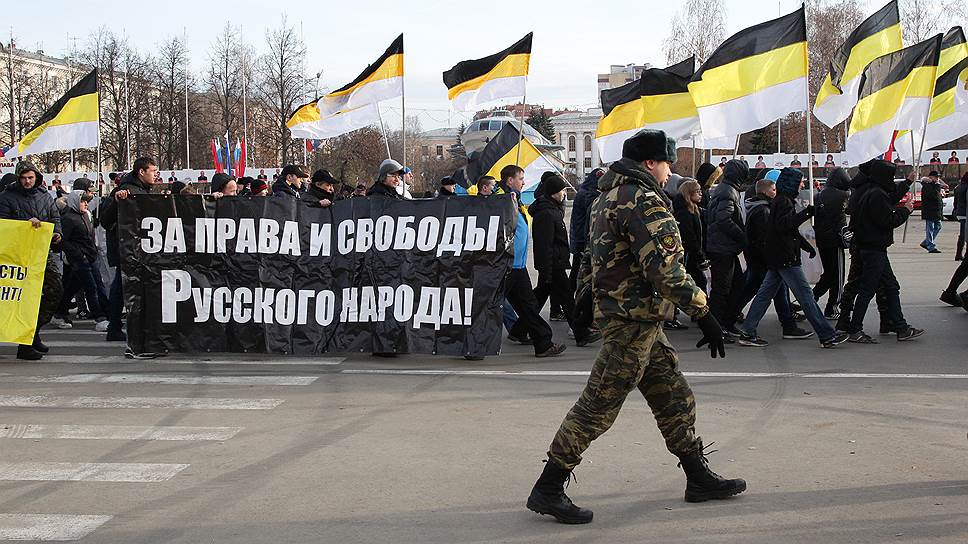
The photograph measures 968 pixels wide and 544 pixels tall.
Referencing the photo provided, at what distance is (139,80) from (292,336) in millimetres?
54564

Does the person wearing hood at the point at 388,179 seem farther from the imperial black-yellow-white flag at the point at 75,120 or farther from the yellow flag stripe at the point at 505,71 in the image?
the imperial black-yellow-white flag at the point at 75,120

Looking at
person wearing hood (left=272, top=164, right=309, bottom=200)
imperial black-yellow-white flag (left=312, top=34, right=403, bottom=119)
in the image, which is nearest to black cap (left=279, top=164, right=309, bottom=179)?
person wearing hood (left=272, top=164, right=309, bottom=200)

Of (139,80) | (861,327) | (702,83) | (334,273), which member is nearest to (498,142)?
(702,83)

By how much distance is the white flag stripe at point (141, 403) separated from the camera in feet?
25.5

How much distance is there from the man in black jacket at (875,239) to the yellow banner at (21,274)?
8.01 meters

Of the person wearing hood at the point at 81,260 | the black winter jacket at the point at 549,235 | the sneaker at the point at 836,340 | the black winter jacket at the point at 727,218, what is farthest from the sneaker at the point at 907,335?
the person wearing hood at the point at 81,260

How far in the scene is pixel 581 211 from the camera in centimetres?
Answer: 1242

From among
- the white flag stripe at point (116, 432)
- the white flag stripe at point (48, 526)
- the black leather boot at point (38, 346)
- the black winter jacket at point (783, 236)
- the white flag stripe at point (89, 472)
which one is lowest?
the white flag stripe at point (48, 526)

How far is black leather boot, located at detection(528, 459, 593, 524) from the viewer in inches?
192

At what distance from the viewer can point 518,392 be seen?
8.07m

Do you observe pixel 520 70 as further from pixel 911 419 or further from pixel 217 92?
pixel 217 92

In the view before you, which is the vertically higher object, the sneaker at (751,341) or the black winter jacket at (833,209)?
the black winter jacket at (833,209)

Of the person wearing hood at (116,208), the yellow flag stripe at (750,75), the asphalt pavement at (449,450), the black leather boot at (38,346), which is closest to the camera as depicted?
the asphalt pavement at (449,450)

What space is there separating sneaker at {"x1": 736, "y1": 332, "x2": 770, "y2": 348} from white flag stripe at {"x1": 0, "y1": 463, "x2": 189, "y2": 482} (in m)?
6.06
